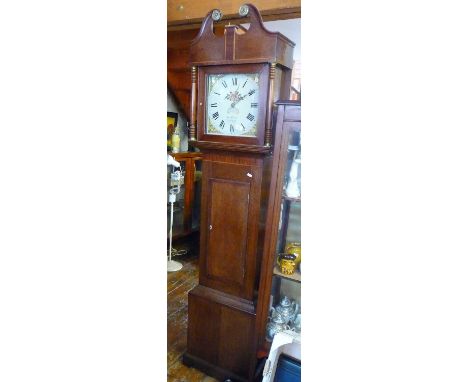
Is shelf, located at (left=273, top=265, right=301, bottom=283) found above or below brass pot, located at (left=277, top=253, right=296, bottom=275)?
below

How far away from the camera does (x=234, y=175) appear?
143 centimetres

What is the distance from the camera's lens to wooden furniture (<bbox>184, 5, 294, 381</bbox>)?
127 centimetres

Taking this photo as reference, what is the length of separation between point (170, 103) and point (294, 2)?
6.24 ft

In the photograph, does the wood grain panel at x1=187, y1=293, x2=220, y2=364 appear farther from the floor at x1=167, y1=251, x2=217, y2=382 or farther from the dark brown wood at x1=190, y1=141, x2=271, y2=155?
the dark brown wood at x1=190, y1=141, x2=271, y2=155

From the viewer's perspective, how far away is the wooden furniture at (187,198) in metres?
3.12

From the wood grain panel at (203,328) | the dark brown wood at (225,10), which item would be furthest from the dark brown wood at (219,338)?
the dark brown wood at (225,10)

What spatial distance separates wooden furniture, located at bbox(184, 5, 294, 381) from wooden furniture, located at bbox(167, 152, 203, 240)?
1598mm

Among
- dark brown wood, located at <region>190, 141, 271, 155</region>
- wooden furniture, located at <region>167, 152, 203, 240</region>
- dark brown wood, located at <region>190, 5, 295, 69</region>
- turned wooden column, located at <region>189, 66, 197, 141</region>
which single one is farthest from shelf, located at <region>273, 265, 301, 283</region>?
wooden furniture, located at <region>167, 152, 203, 240</region>

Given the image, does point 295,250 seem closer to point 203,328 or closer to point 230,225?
point 230,225

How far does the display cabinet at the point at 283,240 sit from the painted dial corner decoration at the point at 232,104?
0.12 m

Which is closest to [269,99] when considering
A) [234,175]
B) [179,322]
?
[234,175]
